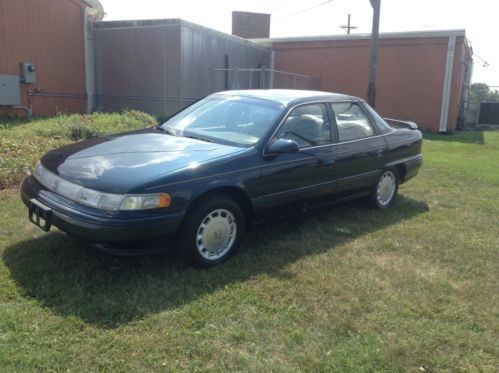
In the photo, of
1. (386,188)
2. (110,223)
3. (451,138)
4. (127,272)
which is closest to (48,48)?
(386,188)

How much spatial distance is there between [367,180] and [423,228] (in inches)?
32.2

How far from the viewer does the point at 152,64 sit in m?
13.9

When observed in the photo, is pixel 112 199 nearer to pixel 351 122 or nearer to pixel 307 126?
pixel 307 126

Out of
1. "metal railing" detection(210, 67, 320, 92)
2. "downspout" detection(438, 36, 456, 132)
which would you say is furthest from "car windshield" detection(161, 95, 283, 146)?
"downspout" detection(438, 36, 456, 132)

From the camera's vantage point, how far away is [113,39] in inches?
553

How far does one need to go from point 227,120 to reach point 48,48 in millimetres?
9581

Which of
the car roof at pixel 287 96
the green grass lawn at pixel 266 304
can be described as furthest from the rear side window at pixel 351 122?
the green grass lawn at pixel 266 304

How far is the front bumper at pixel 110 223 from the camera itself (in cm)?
339

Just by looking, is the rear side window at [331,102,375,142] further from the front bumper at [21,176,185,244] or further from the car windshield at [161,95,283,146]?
the front bumper at [21,176,185,244]

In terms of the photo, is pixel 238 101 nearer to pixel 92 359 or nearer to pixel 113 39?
pixel 92 359

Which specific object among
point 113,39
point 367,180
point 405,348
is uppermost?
point 113,39

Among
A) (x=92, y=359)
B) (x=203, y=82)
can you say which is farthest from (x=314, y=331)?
(x=203, y=82)

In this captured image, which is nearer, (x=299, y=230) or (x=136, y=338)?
(x=136, y=338)

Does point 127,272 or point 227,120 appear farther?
point 227,120
